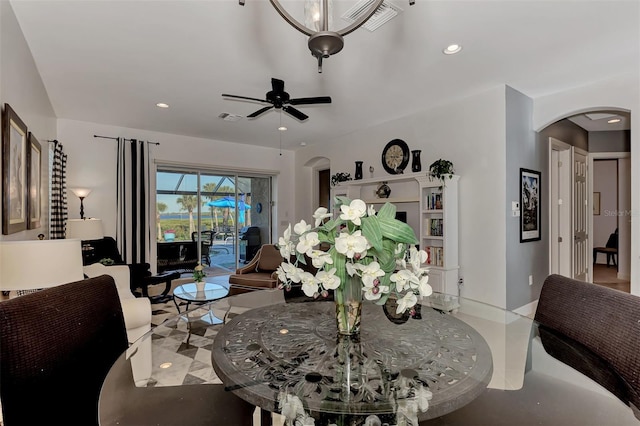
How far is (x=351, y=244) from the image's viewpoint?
113 cm

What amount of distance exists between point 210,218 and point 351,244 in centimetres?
568

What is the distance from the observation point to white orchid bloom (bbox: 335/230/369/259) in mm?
1119

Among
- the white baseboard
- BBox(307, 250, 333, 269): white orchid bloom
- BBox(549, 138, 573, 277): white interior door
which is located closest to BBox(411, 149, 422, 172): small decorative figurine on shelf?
BBox(549, 138, 573, 277): white interior door

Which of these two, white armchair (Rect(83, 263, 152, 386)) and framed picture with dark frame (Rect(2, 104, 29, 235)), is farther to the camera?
framed picture with dark frame (Rect(2, 104, 29, 235))

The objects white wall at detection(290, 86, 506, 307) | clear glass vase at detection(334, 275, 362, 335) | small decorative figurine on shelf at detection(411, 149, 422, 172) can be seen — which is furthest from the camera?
small decorative figurine on shelf at detection(411, 149, 422, 172)

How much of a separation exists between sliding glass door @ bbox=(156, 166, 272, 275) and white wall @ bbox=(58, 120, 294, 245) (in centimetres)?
34

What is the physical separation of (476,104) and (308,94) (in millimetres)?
1987

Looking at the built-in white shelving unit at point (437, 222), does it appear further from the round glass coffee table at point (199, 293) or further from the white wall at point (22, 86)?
the white wall at point (22, 86)

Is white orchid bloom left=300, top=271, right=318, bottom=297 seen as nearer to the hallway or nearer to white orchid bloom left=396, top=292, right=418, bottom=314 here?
white orchid bloom left=396, top=292, right=418, bottom=314

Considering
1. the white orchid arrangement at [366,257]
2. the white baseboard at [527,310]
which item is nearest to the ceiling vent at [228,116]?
the white orchid arrangement at [366,257]

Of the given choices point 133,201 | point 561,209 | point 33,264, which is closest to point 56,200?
point 133,201

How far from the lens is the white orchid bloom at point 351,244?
1119 millimetres

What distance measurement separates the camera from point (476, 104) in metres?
3.74

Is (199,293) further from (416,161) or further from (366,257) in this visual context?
(416,161)
